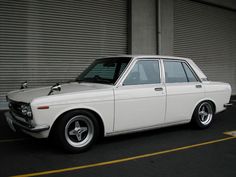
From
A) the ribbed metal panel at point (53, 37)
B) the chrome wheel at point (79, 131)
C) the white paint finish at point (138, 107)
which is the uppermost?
the ribbed metal panel at point (53, 37)

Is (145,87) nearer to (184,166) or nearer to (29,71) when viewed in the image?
(184,166)

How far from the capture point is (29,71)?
9.30 meters

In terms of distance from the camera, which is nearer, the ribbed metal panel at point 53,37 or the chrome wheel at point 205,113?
the chrome wheel at point 205,113

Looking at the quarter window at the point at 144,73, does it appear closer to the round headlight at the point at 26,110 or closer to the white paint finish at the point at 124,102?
the white paint finish at the point at 124,102

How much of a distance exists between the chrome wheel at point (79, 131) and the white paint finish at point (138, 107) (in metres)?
0.50

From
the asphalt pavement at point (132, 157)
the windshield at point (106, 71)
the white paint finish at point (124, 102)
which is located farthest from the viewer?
the windshield at point (106, 71)

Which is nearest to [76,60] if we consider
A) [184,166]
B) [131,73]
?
[131,73]

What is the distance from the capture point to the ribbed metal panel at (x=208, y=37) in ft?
43.6

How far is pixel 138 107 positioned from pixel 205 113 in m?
2.15

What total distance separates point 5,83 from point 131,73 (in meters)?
5.37

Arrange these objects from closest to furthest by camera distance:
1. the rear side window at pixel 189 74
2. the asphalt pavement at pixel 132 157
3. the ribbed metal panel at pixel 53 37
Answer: the asphalt pavement at pixel 132 157 → the rear side window at pixel 189 74 → the ribbed metal panel at pixel 53 37

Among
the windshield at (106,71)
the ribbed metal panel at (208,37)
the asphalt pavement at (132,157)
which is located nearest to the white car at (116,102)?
the windshield at (106,71)

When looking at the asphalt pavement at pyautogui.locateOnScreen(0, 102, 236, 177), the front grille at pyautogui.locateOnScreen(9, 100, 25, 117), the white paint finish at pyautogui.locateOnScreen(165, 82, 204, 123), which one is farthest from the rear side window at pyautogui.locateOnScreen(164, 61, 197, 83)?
the front grille at pyautogui.locateOnScreen(9, 100, 25, 117)

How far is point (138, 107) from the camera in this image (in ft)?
16.7
